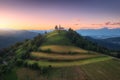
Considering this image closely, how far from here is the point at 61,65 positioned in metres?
115

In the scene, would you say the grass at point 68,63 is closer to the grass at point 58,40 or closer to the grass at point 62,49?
the grass at point 62,49

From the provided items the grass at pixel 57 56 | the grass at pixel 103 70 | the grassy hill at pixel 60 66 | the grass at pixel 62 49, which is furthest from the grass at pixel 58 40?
the grass at pixel 103 70

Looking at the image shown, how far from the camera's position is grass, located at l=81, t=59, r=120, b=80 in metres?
97.2

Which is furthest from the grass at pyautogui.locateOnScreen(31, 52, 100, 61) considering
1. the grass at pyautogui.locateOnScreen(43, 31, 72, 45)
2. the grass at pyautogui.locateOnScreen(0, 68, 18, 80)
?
the grass at pyautogui.locateOnScreen(43, 31, 72, 45)

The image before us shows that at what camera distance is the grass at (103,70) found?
97231 mm

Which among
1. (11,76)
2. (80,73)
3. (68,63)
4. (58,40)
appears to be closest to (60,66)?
(68,63)

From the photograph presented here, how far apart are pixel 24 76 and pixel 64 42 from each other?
61401 mm

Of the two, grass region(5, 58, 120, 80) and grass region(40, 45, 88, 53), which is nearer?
grass region(5, 58, 120, 80)

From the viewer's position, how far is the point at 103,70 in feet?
344

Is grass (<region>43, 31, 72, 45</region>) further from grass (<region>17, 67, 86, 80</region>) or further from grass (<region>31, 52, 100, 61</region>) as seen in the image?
grass (<region>17, 67, 86, 80</region>)

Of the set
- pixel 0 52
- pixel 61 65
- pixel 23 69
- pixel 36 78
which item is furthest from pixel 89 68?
pixel 0 52

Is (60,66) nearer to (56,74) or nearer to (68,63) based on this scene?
(68,63)

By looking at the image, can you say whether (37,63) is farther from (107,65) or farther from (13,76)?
(107,65)

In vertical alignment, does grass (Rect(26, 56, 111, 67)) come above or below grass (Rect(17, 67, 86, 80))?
above
